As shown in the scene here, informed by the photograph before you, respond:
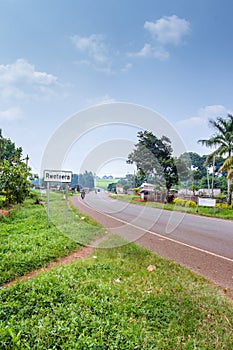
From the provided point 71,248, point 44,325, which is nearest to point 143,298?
point 44,325

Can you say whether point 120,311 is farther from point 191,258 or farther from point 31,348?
point 191,258

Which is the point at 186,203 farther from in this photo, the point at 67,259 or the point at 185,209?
the point at 67,259

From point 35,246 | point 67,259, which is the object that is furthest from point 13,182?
point 67,259

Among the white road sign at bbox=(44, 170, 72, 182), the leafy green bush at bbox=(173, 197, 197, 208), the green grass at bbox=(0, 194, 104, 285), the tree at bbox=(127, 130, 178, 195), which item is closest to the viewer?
the green grass at bbox=(0, 194, 104, 285)

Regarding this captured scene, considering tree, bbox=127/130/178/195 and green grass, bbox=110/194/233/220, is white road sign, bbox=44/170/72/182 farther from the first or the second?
green grass, bbox=110/194/233/220

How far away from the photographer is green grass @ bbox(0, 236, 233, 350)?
2230 mm

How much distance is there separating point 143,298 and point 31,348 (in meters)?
1.40

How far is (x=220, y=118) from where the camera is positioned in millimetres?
19594

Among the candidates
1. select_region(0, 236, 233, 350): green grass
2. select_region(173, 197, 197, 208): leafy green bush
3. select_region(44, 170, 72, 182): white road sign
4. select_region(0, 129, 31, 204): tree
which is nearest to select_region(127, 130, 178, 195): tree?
select_region(173, 197, 197, 208): leafy green bush

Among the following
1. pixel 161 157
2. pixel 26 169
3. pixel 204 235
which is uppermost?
pixel 161 157

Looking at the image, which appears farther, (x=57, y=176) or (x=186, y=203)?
(x=186, y=203)

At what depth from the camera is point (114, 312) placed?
2.66 m

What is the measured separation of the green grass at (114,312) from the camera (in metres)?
2.23

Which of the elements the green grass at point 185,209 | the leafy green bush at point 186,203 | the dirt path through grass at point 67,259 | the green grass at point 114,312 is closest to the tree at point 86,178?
the dirt path through grass at point 67,259
